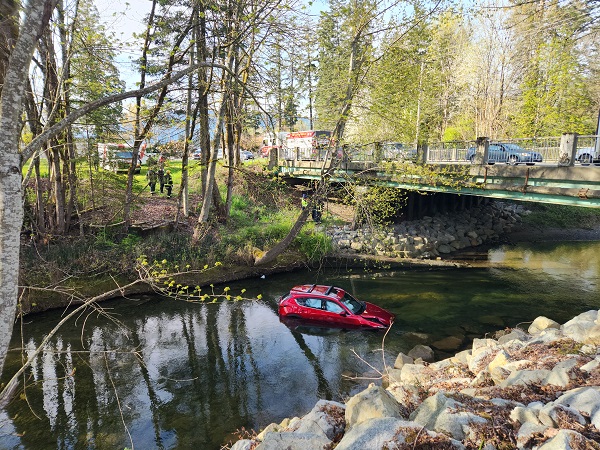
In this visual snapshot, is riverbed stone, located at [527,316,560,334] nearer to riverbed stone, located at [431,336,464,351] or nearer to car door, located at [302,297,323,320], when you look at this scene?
riverbed stone, located at [431,336,464,351]

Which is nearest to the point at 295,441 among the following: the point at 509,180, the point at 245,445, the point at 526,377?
the point at 245,445

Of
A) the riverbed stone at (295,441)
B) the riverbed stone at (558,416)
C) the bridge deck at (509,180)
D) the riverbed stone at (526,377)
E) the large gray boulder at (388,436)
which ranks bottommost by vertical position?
the riverbed stone at (295,441)

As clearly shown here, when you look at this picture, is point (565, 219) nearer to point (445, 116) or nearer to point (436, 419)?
point (445, 116)

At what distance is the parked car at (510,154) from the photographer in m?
15.9

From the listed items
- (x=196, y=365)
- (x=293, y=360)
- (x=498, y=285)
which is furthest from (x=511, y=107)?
(x=196, y=365)

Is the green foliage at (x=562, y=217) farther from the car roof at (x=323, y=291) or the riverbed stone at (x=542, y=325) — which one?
the car roof at (x=323, y=291)

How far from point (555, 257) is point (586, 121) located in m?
10.2

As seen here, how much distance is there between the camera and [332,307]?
13.2 metres

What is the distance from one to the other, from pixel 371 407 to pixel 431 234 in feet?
69.3

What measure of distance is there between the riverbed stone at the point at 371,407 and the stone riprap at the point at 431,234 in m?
13.0

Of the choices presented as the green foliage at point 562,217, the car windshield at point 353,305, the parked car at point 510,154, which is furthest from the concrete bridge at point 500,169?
the green foliage at point 562,217

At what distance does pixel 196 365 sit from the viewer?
11219 mm

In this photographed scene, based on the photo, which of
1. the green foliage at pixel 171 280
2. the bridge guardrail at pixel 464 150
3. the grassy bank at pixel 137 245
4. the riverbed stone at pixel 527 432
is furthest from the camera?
the grassy bank at pixel 137 245

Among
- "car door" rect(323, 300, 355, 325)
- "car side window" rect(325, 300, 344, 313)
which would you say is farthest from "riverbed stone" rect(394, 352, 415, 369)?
"car side window" rect(325, 300, 344, 313)
